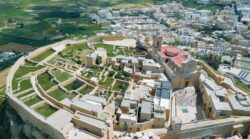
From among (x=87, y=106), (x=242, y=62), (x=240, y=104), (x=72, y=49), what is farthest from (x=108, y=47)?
(x=240, y=104)

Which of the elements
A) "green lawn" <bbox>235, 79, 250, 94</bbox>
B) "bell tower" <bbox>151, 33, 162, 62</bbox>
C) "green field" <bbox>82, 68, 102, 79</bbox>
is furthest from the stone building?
"green lawn" <bbox>235, 79, 250, 94</bbox>

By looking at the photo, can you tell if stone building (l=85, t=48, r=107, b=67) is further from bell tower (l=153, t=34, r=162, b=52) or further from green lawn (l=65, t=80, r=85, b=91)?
bell tower (l=153, t=34, r=162, b=52)

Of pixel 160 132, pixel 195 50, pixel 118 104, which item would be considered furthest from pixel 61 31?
pixel 160 132

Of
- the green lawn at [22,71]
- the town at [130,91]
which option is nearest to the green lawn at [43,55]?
the town at [130,91]

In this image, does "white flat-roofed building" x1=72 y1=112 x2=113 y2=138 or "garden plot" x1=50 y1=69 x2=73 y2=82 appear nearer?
"white flat-roofed building" x1=72 y1=112 x2=113 y2=138

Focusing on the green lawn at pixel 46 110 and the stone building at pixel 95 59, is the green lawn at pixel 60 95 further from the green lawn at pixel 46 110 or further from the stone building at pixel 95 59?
the stone building at pixel 95 59

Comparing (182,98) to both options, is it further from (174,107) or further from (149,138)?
(149,138)
